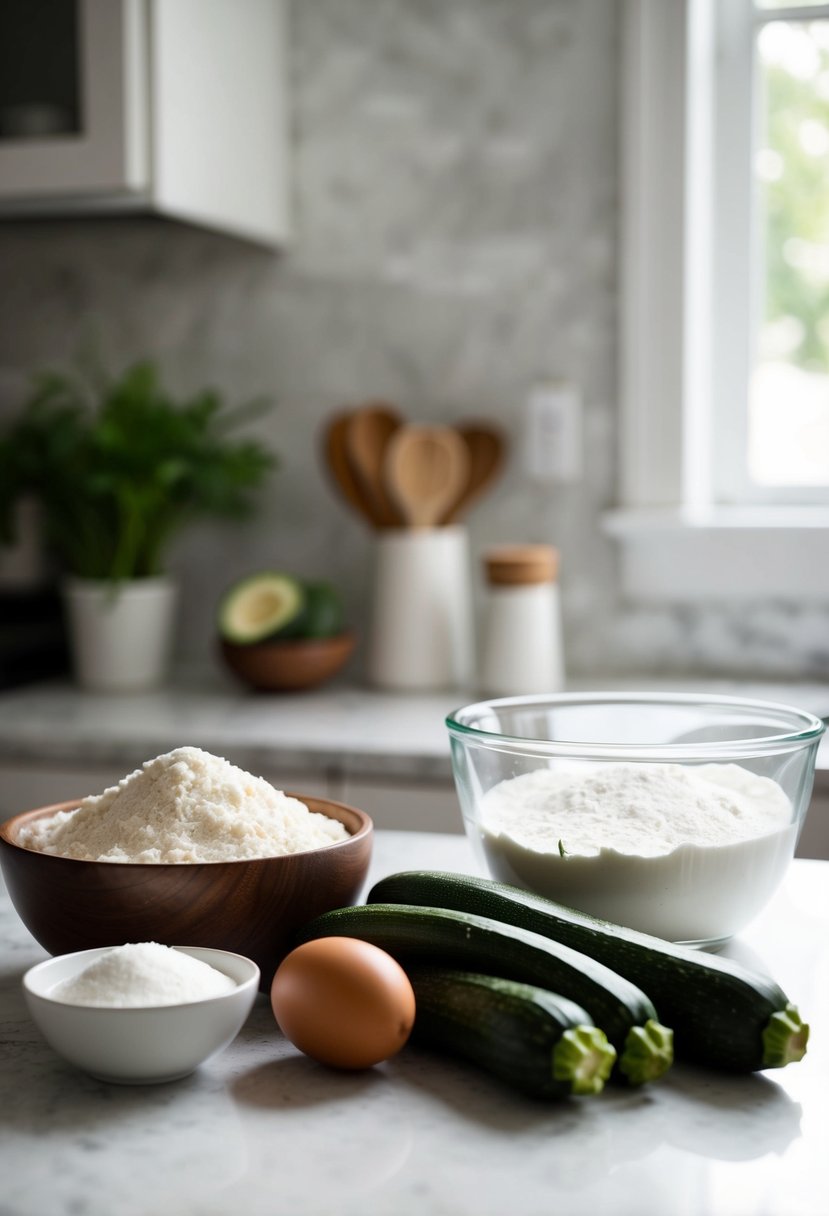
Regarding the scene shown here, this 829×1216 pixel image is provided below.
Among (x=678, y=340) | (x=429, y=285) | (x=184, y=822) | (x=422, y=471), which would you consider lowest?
(x=184, y=822)

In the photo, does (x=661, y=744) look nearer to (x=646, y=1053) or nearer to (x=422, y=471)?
(x=646, y=1053)

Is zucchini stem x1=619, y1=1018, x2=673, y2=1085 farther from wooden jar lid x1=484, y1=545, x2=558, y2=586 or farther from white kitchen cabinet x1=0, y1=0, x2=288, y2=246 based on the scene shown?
white kitchen cabinet x1=0, y1=0, x2=288, y2=246

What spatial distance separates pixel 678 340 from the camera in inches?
79.6

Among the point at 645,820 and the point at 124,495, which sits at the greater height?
the point at 124,495

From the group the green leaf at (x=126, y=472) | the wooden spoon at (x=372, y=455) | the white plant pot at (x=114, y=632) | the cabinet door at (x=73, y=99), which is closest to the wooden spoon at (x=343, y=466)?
the wooden spoon at (x=372, y=455)

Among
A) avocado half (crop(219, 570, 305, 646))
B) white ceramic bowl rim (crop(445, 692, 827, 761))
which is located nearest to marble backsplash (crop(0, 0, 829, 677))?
avocado half (crop(219, 570, 305, 646))

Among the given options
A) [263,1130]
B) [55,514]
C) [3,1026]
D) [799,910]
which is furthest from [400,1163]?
[55,514]

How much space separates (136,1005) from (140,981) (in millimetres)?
15

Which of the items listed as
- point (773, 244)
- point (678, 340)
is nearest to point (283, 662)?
point (678, 340)

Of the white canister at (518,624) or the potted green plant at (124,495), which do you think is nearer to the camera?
the white canister at (518,624)

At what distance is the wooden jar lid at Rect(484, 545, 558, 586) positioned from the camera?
1928 millimetres

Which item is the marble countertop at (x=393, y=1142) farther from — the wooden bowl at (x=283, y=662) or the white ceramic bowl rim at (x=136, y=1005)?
the wooden bowl at (x=283, y=662)

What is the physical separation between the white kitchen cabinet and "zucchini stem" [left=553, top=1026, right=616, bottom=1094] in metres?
1.52

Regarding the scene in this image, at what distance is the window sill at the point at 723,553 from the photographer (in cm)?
198
